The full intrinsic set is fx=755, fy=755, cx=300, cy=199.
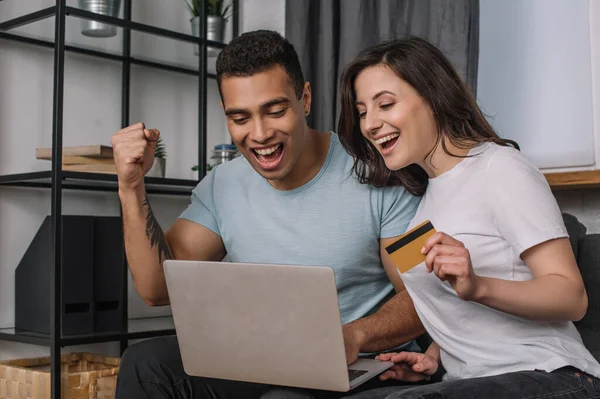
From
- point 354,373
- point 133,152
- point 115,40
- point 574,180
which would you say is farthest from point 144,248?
point 115,40

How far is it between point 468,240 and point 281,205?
0.51 meters

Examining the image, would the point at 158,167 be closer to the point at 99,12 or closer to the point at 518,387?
the point at 99,12

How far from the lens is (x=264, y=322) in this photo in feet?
3.88

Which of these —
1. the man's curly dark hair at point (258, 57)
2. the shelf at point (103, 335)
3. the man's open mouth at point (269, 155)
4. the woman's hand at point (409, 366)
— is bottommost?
the shelf at point (103, 335)

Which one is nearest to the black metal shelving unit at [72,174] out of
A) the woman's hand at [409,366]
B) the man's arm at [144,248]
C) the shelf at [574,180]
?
the man's arm at [144,248]

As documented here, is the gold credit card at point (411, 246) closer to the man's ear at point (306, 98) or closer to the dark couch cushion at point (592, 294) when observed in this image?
the dark couch cushion at point (592, 294)

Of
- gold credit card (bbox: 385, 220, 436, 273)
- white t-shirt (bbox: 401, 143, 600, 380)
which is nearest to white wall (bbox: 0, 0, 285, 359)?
white t-shirt (bbox: 401, 143, 600, 380)

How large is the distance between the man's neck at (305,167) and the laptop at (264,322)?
1.54 ft

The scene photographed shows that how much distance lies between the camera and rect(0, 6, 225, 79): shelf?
88.9 inches

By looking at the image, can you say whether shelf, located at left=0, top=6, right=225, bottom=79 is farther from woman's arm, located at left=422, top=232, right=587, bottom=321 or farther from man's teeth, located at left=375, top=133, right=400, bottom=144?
woman's arm, located at left=422, top=232, right=587, bottom=321

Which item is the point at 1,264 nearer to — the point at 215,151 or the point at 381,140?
the point at 215,151

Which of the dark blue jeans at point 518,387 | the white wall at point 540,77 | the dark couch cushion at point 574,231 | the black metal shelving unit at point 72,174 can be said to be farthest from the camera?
the black metal shelving unit at point 72,174

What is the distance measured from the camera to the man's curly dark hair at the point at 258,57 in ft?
5.29

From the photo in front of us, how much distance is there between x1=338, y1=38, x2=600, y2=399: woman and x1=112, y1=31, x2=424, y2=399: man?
0.29 feet
